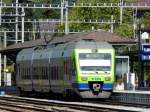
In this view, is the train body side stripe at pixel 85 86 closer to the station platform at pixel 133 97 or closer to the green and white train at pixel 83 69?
the green and white train at pixel 83 69

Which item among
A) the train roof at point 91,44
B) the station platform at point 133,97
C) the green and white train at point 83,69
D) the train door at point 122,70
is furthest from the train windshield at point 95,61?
the train door at point 122,70

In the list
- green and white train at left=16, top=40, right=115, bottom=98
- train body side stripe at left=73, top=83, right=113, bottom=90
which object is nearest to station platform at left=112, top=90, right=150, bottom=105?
green and white train at left=16, top=40, right=115, bottom=98

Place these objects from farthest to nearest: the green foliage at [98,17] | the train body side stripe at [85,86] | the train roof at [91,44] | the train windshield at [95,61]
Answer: the green foliage at [98,17] < the train roof at [91,44] < the train windshield at [95,61] < the train body side stripe at [85,86]

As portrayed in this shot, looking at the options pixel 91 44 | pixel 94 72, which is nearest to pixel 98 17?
pixel 91 44

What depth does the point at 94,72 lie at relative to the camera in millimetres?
33812

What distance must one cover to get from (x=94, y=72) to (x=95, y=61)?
657 millimetres

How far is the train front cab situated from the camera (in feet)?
110

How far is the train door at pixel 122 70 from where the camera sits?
137 feet

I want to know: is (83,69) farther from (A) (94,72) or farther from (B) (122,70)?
(B) (122,70)

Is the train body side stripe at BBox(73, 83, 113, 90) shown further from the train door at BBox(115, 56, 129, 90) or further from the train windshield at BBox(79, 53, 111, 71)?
the train door at BBox(115, 56, 129, 90)

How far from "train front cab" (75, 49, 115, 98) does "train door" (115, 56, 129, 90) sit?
734 cm

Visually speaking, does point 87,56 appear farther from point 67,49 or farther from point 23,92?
point 23,92

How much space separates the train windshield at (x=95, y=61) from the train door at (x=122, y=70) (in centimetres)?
733

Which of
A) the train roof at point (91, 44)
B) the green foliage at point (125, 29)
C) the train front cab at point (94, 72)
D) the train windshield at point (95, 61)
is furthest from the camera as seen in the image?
the green foliage at point (125, 29)
